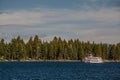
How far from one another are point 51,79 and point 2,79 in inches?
399

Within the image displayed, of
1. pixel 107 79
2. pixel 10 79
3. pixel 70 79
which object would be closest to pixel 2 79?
pixel 10 79

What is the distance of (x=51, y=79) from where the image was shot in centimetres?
8888

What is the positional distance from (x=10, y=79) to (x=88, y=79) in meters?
16.2

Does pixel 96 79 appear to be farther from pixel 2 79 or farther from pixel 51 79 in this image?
pixel 2 79

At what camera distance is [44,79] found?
8862cm

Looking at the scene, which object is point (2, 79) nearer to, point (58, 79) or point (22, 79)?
point (22, 79)

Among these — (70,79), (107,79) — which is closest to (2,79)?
(70,79)

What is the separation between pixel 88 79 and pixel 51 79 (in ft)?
25.3

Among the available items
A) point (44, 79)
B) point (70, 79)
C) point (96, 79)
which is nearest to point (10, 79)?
point (44, 79)

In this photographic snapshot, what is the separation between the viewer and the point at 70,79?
88.6 metres

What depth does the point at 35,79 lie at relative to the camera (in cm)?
8862

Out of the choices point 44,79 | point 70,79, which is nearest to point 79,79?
point 70,79

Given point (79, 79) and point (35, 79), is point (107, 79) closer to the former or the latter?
point (79, 79)

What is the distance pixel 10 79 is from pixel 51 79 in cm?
852
